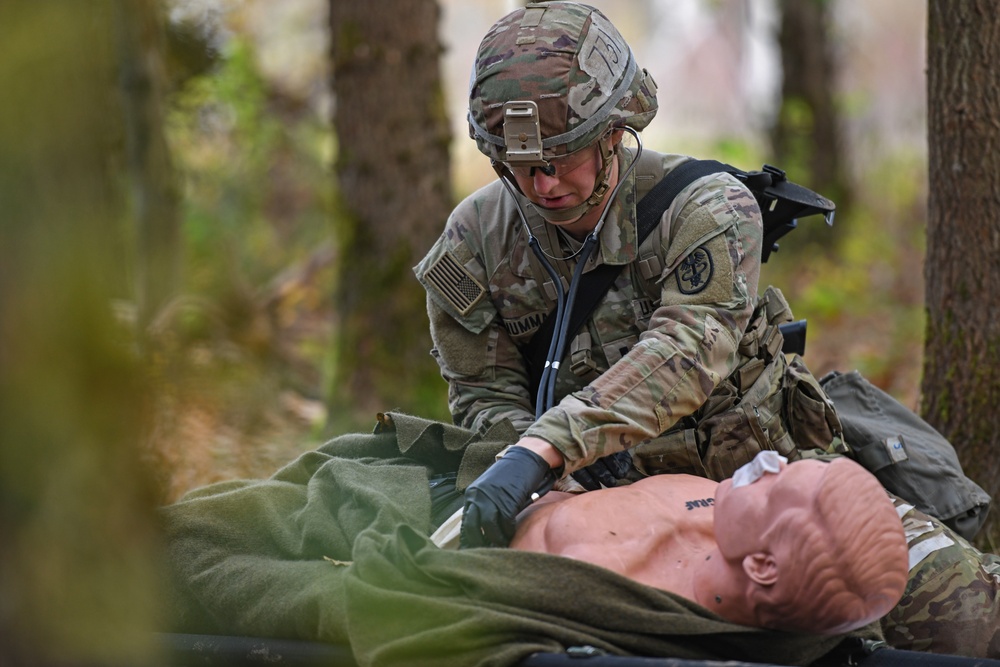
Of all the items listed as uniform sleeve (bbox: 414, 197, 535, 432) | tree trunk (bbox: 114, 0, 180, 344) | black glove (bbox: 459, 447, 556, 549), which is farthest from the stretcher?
tree trunk (bbox: 114, 0, 180, 344)

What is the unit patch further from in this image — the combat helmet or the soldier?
the combat helmet

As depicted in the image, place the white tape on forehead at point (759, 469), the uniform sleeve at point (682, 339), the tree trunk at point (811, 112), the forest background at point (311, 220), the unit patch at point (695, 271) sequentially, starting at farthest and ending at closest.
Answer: the tree trunk at point (811, 112) → the forest background at point (311, 220) → the unit patch at point (695, 271) → the uniform sleeve at point (682, 339) → the white tape on forehead at point (759, 469)

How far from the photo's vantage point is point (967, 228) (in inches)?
161

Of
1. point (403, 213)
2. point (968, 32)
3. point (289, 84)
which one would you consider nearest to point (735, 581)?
point (968, 32)

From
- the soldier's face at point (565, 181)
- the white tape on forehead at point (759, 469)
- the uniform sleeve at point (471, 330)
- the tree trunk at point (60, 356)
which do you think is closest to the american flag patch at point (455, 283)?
the uniform sleeve at point (471, 330)

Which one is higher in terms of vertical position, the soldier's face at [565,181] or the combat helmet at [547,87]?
Answer: the combat helmet at [547,87]

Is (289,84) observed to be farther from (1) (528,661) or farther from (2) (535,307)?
(1) (528,661)

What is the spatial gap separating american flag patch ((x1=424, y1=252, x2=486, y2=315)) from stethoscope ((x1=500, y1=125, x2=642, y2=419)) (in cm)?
25

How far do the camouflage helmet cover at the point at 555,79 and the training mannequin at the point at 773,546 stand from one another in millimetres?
1072

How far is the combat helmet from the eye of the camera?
10.1 ft

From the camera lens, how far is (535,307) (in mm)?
3582

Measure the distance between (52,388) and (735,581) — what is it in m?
2.07

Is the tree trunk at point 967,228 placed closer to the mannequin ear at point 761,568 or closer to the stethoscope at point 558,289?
the stethoscope at point 558,289

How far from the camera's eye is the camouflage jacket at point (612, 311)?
302 cm
